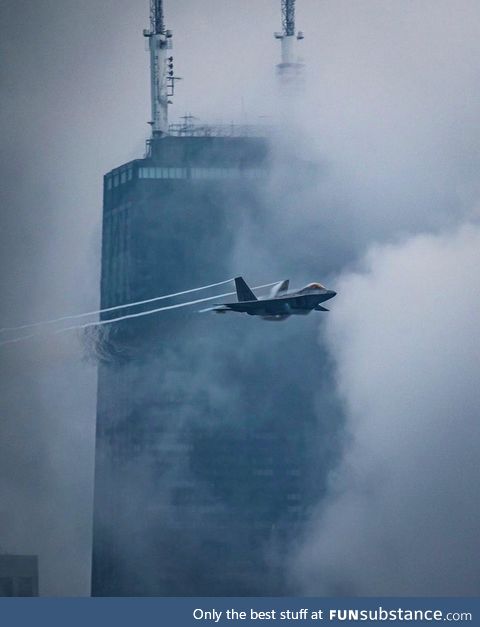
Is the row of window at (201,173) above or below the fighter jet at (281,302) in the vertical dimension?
above

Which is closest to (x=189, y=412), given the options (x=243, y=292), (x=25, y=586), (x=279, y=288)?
(x=25, y=586)

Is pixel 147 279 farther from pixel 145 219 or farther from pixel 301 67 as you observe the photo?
pixel 301 67

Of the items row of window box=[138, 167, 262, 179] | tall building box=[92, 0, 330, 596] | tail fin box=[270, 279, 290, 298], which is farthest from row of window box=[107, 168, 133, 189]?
tail fin box=[270, 279, 290, 298]

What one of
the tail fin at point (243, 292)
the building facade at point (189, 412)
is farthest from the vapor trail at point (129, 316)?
the tail fin at point (243, 292)

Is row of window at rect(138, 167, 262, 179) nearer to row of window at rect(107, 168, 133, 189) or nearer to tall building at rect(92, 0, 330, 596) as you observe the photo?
tall building at rect(92, 0, 330, 596)

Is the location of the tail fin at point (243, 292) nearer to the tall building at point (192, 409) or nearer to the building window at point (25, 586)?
the tall building at point (192, 409)

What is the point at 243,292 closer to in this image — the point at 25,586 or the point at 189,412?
the point at 189,412

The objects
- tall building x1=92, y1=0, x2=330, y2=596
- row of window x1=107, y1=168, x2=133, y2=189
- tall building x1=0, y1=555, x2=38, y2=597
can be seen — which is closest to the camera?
row of window x1=107, y1=168, x2=133, y2=189
